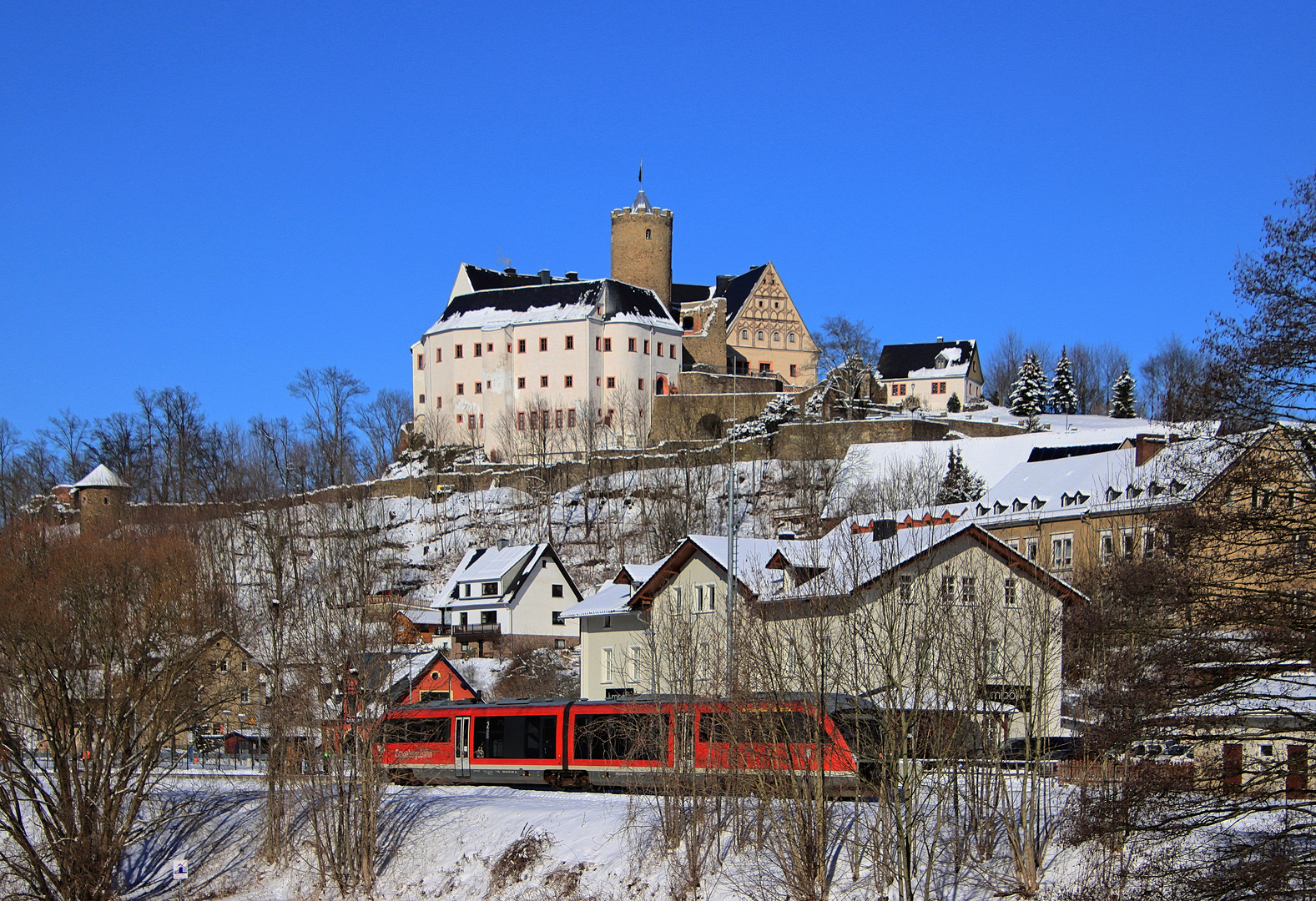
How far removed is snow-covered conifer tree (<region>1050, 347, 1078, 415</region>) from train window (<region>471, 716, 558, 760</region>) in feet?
301

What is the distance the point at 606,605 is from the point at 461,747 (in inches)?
413

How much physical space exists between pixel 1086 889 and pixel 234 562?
72.4 meters

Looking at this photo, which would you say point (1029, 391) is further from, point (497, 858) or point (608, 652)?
point (497, 858)

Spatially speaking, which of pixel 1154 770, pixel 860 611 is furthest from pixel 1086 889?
pixel 860 611

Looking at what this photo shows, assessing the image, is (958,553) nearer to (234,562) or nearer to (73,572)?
(73,572)

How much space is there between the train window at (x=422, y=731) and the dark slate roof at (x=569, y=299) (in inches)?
2745

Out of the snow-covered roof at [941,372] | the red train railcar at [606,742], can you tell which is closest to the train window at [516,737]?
the red train railcar at [606,742]

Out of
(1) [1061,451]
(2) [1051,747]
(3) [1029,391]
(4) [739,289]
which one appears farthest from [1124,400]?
(2) [1051,747]

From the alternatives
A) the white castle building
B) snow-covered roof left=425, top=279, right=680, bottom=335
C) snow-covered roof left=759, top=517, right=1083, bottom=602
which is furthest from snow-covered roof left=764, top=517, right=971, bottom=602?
snow-covered roof left=425, top=279, right=680, bottom=335

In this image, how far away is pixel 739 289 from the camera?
116 meters

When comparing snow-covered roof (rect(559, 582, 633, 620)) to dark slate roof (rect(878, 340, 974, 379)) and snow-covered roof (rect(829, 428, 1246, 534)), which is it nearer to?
snow-covered roof (rect(829, 428, 1246, 534))

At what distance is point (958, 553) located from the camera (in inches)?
1332

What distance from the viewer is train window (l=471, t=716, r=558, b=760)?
31.3 metres

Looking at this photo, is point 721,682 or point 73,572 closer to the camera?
point 721,682
